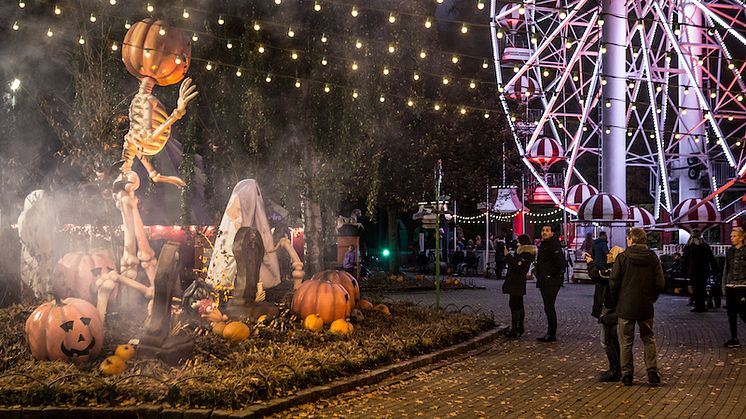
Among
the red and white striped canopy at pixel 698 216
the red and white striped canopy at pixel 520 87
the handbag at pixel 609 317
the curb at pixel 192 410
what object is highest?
the red and white striped canopy at pixel 520 87

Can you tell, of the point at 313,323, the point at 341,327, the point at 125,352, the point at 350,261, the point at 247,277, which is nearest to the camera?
the point at 125,352

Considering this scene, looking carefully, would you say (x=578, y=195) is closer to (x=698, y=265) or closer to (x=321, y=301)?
(x=698, y=265)

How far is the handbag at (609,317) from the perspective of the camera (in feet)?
34.1

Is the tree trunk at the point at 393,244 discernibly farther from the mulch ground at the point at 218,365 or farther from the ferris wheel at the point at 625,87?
the mulch ground at the point at 218,365

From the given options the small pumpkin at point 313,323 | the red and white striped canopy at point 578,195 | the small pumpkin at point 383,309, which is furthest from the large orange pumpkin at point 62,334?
the red and white striped canopy at point 578,195

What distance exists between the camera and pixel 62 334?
30.4 feet

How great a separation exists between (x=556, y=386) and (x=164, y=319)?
4346mm

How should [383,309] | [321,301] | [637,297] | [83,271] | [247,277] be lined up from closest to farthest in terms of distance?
[637,297]
[83,271]
[247,277]
[321,301]
[383,309]

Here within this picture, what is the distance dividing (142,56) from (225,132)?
7.04m

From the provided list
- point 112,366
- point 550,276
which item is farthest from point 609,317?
point 112,366

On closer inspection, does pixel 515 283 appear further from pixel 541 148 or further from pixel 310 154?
pixel 541 148

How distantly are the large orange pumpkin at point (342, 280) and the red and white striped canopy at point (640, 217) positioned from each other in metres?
22.2

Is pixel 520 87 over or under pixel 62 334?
over

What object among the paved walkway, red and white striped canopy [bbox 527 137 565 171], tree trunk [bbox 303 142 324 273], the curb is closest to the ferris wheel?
red and white striped canopy [bbox 527 137 565 171]
